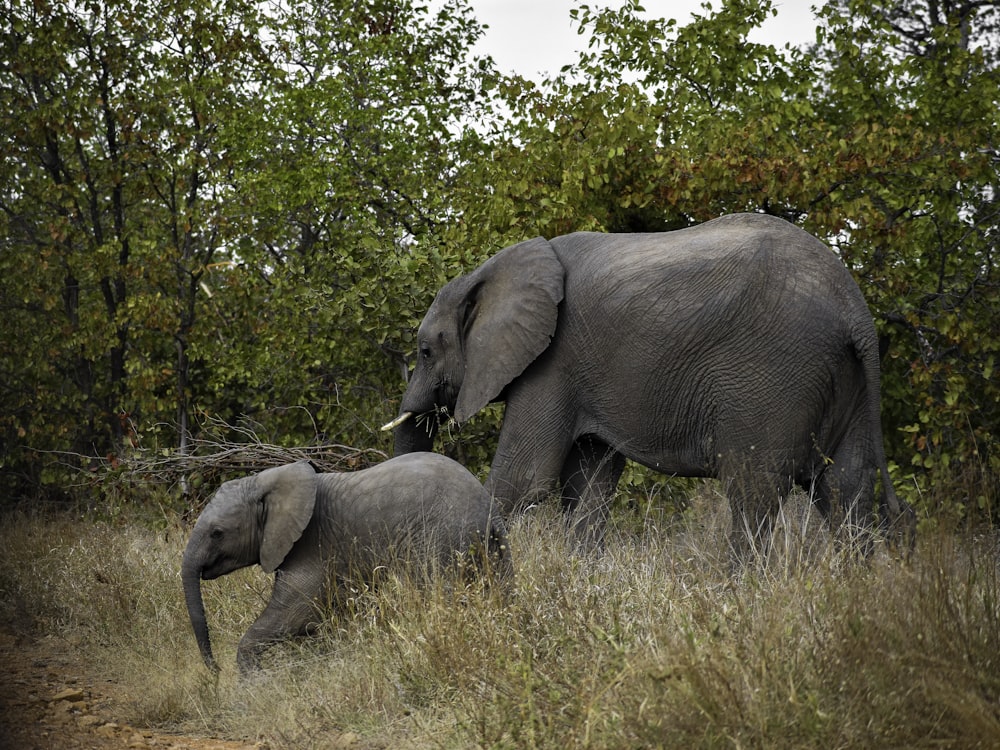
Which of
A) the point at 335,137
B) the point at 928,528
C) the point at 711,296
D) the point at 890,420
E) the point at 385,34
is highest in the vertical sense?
the point at 385,34

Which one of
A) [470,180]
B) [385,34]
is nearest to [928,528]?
[470,180]

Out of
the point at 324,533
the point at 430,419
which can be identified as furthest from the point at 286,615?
the point at 430,419

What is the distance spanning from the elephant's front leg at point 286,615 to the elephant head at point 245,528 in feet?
0.51

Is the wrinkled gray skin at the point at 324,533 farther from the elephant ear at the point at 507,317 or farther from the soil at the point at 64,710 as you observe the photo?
the elephant ear at the point at 507,317

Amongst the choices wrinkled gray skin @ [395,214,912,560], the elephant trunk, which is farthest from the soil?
wrinkled gray skin @ [395,214,912,560]

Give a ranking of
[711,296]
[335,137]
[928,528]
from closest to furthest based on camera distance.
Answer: [928,528] → [711,296] → [335,137]

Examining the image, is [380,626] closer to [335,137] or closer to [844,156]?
[844,156]

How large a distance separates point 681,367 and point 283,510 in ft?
7.35

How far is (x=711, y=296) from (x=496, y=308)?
142 cm

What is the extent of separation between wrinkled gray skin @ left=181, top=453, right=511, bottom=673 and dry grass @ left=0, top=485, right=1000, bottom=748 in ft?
0.55

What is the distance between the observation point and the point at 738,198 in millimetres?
10750

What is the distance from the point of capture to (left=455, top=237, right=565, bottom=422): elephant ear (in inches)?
279

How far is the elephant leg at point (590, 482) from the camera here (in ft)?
23.9

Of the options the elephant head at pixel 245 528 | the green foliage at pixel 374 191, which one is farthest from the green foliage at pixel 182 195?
the elephant head at pixel 245 528
